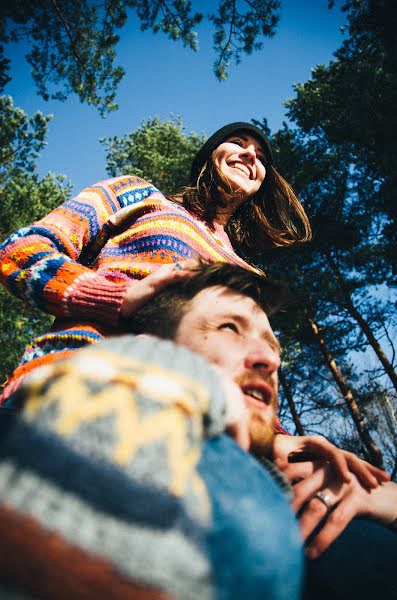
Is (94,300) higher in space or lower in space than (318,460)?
higher

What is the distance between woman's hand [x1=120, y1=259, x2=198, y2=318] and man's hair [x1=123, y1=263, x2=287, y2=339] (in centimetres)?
3

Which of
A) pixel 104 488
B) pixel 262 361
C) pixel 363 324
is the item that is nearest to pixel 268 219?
pixel 262 361

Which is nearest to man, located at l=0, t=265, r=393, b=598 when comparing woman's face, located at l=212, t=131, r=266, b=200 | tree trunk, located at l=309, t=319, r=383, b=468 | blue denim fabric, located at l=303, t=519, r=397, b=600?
blue denim fabric, located at l=303, t=519, r=397, b=600

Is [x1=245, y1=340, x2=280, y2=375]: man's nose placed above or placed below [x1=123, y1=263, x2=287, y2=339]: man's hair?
below

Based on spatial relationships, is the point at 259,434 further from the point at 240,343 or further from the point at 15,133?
the point at 15,133

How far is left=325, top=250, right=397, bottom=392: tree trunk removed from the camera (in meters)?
9.92

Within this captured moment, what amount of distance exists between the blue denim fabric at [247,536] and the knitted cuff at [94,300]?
757mm

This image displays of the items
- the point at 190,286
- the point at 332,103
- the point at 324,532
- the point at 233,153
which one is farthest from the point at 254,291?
the point at 332,103

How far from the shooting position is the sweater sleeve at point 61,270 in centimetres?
123

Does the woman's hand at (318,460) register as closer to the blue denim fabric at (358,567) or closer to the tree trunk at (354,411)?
the blue denim fabric at (358,567)

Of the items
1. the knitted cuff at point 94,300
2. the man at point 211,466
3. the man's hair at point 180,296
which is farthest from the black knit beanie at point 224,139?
the man at point 211,466

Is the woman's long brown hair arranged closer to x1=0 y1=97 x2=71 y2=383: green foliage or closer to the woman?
the woman

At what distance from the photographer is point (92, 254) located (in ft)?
5.94

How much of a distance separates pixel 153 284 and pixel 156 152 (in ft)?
51.6
